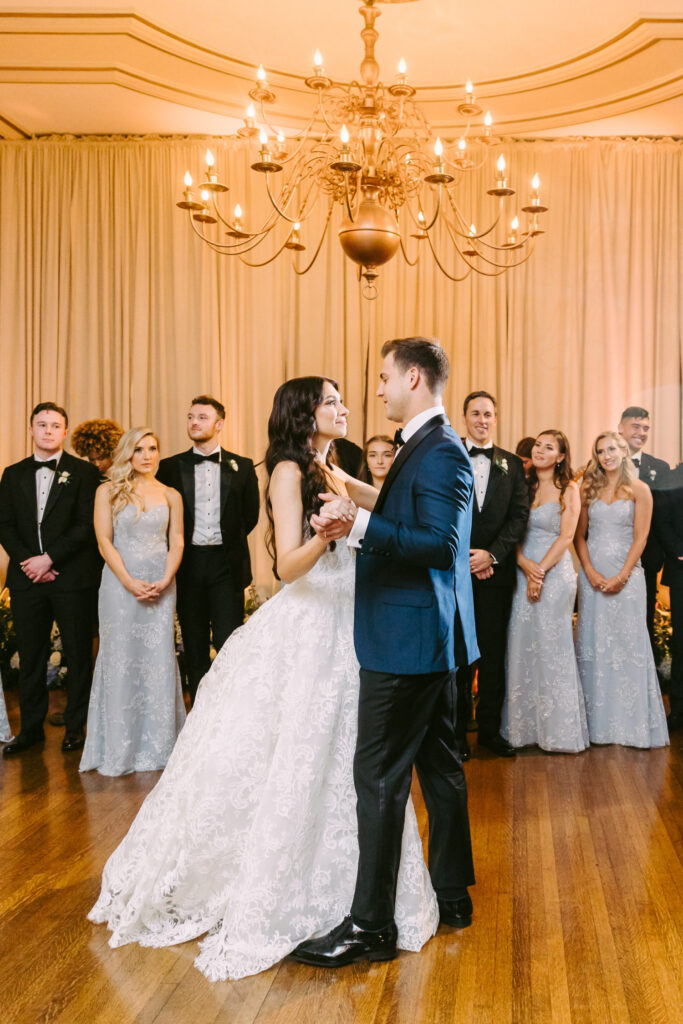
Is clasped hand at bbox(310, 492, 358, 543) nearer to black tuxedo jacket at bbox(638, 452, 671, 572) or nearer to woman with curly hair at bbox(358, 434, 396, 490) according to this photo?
woman with curly hair at bbox(358, 434, 396, 490)

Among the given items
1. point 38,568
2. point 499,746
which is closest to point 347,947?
point 499,746

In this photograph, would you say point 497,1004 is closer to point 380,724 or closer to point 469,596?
point 380,724

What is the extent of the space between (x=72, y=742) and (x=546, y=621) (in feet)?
8.76

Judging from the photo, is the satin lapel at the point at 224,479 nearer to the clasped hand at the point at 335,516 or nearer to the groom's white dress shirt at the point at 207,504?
the groom's white dress shirt at the point at 207,504

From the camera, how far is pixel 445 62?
586 cm

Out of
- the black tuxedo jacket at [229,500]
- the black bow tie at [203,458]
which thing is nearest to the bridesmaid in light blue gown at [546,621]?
the black tuxedo jacket at [229,500]

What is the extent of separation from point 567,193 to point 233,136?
9.37 ft

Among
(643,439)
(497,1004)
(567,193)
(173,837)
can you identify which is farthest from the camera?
(567,193)

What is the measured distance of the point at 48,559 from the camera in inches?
189

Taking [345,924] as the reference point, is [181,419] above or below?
above

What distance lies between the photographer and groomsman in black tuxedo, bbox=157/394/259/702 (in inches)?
190

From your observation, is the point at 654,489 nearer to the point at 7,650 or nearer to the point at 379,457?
the point at 379,457

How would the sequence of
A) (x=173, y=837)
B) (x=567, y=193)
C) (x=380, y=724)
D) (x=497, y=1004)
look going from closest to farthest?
(x=497, y=1004), (x=380, y=724), (x=173, y=837), (x=567, y=193)

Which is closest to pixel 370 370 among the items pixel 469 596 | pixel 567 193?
pixel 567 193
